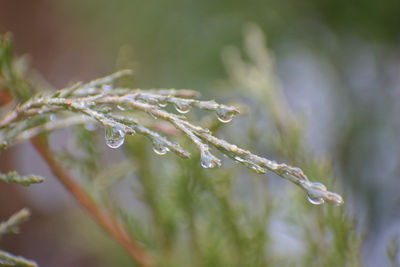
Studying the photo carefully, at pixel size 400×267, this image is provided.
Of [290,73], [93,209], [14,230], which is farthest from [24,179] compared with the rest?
[290,73]

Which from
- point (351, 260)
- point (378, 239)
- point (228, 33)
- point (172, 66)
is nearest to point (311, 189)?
point (351, 260)

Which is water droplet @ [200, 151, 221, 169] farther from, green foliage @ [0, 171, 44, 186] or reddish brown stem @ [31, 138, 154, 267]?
reddish brown stem @ [31, 138, 154, 267]

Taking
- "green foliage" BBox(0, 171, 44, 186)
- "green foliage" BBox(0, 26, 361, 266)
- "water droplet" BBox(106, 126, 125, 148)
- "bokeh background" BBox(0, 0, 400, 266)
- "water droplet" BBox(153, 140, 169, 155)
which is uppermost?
"bokeh background" BBox(0, 0, 400, 266)

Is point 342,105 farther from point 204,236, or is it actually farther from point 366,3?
point 204,236

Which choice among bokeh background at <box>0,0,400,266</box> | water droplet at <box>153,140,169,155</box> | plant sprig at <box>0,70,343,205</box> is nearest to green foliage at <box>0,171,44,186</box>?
plant sprig at <box>0,70,343,205</box>

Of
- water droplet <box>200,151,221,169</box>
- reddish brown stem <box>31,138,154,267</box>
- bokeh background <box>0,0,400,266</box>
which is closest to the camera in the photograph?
water droplet <box>200,151,221,169</box>

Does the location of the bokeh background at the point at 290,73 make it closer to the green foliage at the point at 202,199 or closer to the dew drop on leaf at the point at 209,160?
the green foliage at the point at 202,199

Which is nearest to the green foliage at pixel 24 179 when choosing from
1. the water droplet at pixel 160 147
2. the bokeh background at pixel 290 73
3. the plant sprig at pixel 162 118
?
the plant sprig at pixel 162 118

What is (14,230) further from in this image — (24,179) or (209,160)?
(209,160)
